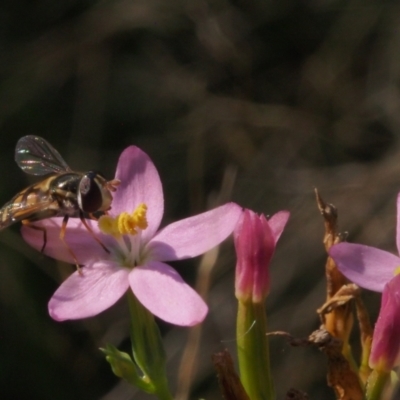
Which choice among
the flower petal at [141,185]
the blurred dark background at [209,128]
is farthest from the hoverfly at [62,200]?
the blurred dark background at [209,128]

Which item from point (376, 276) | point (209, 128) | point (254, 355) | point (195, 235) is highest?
point (195, 235)

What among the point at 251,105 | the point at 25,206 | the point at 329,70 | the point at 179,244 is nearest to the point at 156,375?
the point at 179,244

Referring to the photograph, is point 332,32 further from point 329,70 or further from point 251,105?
point 251,105

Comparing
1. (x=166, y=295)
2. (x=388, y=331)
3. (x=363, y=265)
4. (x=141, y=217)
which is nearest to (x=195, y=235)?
(x=141, y=217)

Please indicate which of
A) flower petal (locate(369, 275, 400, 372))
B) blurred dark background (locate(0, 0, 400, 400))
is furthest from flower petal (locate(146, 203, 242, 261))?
blurred dark background (locate(0, 0, 400, 400))

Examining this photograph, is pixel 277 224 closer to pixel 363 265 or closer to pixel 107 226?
pixel 363 265
